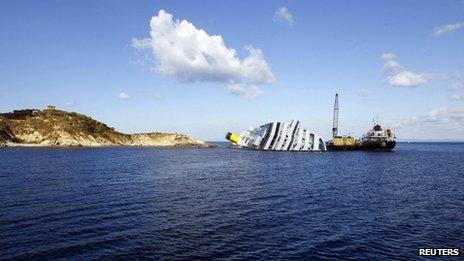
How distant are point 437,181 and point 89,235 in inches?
2358

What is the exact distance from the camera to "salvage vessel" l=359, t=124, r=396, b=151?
14888 centimetres

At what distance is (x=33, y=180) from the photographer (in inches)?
2174

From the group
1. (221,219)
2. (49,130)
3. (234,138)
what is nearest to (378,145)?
(234,138)

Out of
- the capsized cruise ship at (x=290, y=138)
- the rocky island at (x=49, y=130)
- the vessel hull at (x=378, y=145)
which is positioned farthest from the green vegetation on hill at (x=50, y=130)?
the vessel hull at (x=378, y=145)

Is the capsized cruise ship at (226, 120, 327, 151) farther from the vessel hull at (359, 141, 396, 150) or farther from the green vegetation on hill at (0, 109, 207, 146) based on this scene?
the green vegetation on hill at (0, 109, 207, 146)

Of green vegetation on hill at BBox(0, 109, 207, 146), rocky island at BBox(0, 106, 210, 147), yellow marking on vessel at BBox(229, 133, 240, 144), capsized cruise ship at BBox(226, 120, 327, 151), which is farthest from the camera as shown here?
yellow marking on vessel at BBox(229, 133, 240, 144)

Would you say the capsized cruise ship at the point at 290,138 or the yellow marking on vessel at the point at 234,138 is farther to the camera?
the yellow marking on vessel at the point at 234,138

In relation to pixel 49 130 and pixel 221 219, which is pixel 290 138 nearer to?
pixel 49 130

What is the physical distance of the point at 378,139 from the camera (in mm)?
149000

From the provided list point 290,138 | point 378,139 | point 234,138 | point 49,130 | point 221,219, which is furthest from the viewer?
point 234,138

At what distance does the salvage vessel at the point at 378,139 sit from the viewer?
488 ft

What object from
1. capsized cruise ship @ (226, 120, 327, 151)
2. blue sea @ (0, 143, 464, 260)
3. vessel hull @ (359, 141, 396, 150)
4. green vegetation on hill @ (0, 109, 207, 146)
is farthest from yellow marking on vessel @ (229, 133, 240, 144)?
blue sea @ (0, 143, 464, 260)

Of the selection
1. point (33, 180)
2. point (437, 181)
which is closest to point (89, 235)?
point (33, 180)

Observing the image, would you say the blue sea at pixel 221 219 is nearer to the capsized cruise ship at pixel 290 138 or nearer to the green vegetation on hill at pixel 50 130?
the capsized cruise ship at pixel 290 138
